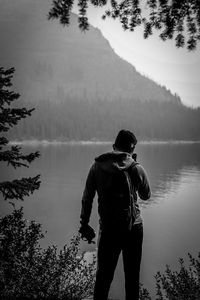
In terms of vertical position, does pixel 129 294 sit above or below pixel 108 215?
below

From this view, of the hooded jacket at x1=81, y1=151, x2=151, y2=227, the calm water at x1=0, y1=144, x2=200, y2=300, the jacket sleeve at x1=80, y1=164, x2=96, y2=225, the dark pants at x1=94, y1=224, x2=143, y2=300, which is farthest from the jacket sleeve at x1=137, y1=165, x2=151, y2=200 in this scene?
the calm water at x1=0, y1=144, x2=200, y2=300

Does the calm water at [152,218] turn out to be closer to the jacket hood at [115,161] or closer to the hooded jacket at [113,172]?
the hooded jacket at [113,172]

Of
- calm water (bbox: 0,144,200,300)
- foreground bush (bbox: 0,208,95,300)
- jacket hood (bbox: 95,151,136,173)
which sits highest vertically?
jacket hood (bbox: 95,151,136,173)

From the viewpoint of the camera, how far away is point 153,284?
1598 cm

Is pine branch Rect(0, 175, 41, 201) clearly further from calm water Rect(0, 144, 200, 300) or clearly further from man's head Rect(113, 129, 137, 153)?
calm water Rect(0, 144, 200, 300)

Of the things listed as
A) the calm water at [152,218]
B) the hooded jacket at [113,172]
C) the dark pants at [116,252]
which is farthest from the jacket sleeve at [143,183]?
the calm water at [152,218]

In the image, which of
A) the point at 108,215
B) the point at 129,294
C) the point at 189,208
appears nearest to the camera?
the point at 108,215

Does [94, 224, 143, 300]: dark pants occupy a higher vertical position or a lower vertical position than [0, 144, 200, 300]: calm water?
higher

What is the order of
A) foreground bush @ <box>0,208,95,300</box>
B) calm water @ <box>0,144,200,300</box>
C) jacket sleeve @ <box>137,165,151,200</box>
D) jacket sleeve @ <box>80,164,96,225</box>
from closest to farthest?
1. jacket sleeve @ <box>137,165,151,200</box>
2. jacket sleeve @ <box>80,164,96,225</box>
3. foreground bush @ <box>0,208,95,300</box>
4. calm water @ <box>0,144,200,300</box>

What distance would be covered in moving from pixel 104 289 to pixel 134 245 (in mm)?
825

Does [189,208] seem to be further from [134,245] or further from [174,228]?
[134,245]

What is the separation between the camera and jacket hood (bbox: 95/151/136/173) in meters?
4.11

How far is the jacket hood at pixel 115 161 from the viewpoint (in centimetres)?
411

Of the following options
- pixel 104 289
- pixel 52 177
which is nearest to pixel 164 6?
pixel 104 289
